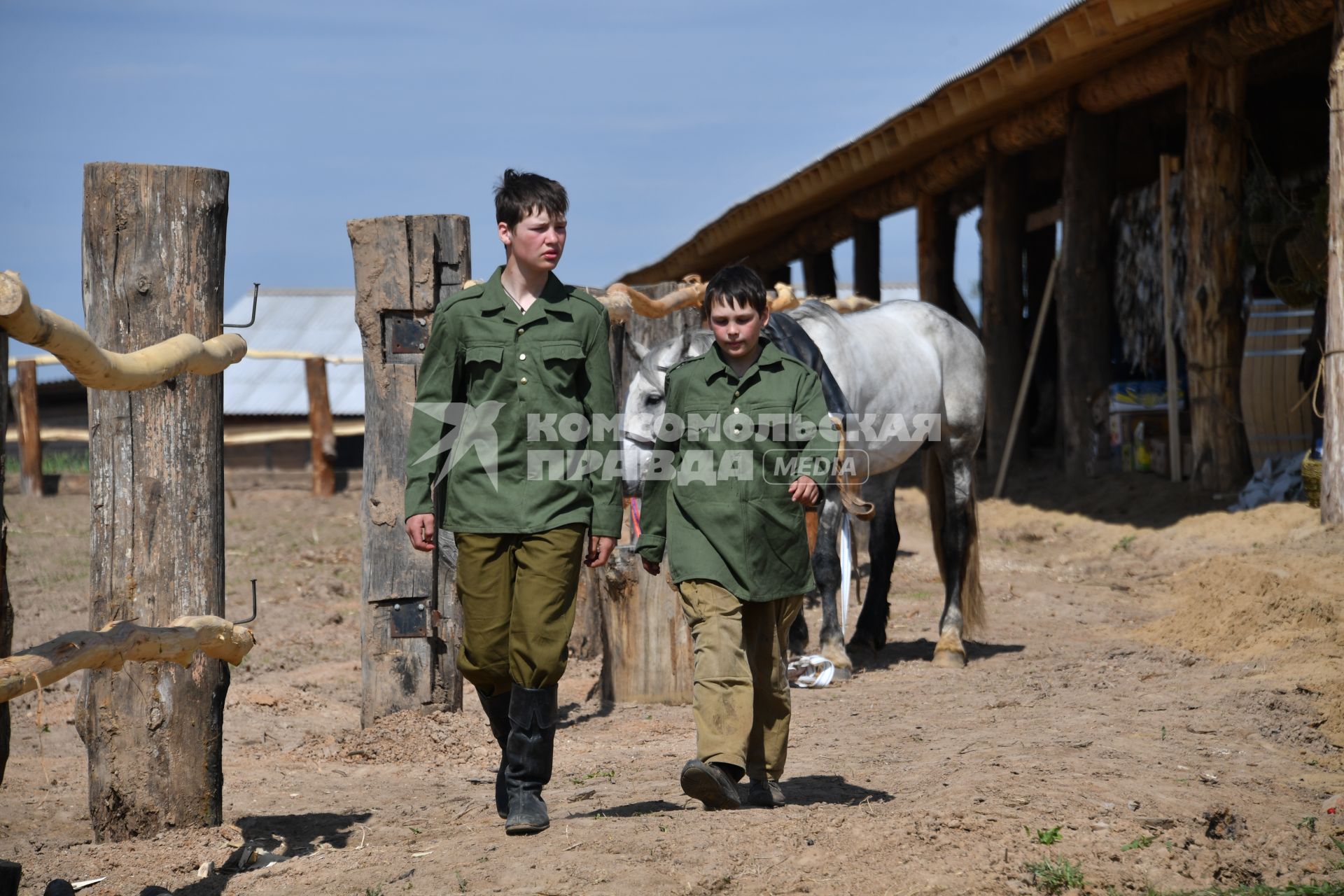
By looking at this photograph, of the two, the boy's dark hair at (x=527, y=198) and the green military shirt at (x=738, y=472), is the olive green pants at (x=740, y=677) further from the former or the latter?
the boy's dark hair at (x=527, y=198)

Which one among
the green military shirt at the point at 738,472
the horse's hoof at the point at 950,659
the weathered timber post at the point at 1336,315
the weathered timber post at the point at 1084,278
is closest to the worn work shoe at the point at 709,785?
the green military shirt at the point at 738,472

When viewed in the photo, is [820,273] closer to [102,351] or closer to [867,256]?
[867,256]

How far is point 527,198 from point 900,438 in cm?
359

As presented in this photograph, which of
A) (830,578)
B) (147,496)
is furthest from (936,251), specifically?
(147,496)

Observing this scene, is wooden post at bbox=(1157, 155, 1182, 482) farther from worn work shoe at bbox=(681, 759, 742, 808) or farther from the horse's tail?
worn work shoe at bbox=(681, 759, 742, 808)

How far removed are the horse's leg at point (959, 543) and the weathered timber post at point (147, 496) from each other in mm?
4305

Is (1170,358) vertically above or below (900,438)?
above

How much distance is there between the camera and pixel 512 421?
385 centimetres

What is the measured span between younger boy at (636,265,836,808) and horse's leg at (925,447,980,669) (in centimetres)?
324

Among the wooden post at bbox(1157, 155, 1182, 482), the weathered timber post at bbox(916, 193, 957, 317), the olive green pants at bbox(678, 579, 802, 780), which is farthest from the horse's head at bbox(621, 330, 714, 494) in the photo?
the weathered timber post at bbox(916, 193, 957, 317)

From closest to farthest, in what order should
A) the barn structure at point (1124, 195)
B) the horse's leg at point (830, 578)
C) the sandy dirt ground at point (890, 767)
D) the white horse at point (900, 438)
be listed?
1. the sandy dirt ground at point (890, 767)
2. the horse's leg at point (830, 578)
3. the white horse at point (900, 438)
4. the barn structure at point (1124, 195)

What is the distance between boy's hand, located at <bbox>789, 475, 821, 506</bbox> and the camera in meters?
3.83

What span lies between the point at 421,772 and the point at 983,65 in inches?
320

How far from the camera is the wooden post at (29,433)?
720 inches
